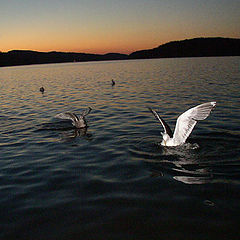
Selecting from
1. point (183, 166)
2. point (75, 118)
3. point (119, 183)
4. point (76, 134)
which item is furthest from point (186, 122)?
point (75, 118)

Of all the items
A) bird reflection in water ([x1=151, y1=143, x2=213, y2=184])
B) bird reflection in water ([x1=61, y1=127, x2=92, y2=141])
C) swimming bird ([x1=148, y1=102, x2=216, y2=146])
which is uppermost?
swimming bird ([x1=148, y1=102, x2=216, y2=146])

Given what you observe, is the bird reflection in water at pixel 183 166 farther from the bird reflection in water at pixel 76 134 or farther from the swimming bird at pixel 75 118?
the swimming bird at pixel 75 118

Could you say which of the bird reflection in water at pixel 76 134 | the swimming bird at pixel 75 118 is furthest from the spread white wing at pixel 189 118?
the swimming bird at pixel 75 118

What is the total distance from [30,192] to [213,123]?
9.32 metres

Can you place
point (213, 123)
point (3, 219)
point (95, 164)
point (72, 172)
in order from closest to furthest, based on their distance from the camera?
point (3, 219) < point (72, 172) < point (95, 164) < point (213, 123)

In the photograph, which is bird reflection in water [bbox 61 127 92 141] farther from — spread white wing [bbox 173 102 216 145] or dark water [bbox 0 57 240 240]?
spread white wing [bbox 173 102 216 145]

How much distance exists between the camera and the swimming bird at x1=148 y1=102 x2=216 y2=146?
8.25 m

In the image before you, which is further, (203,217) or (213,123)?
(213,123)

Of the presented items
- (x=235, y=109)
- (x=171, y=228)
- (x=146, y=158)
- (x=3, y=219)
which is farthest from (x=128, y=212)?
(x=235, y=109)

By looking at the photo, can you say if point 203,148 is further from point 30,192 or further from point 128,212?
point 30,192

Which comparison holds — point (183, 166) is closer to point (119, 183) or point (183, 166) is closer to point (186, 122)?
point (186, 122)

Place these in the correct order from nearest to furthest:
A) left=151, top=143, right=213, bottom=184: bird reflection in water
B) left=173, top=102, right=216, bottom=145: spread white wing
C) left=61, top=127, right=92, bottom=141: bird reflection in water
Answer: left=151, top=143, right=213, bottom=184: bird reflection in water, left=173, top=102, right=216, bottom=145: spread white wing, left=61, top=127, right=92, bottom=141: bird reflection in water

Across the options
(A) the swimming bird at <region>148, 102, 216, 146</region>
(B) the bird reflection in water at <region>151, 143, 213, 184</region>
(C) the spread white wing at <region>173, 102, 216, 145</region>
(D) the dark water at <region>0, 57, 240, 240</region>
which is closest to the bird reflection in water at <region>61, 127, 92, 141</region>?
(D) the dark water at <region>0, 57, 240, 240</region>

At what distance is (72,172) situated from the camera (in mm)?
7977
